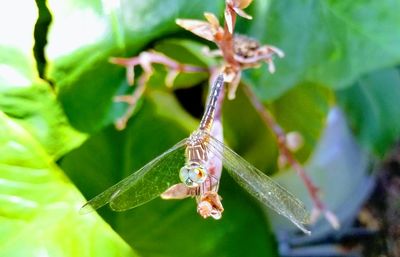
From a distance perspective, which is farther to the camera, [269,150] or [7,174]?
[269,150]

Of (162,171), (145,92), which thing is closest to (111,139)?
(145,92)

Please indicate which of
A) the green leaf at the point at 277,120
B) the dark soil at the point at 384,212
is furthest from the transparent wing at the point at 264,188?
the dark soil at the point at 384,212

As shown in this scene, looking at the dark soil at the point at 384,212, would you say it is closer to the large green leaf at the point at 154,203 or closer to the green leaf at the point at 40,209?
the large green leaf at the point at 154,203

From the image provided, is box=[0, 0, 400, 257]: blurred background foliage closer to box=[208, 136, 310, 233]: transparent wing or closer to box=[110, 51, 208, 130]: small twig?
box=[110, 51, 208, 130]: small twig

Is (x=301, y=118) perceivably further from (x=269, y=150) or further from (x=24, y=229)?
(x=24, y=229)

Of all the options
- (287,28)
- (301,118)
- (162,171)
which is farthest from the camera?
(301,118)

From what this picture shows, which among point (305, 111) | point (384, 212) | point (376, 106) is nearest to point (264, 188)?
point (305, 111)

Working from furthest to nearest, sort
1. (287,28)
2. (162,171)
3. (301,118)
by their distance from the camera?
(301,118)
(287,28)
(162,171)
